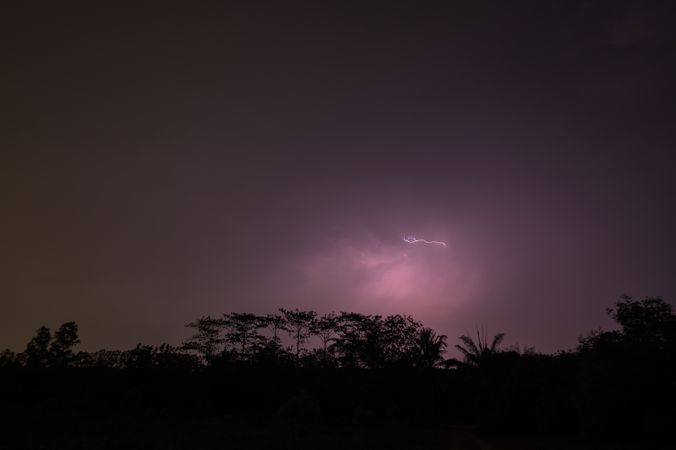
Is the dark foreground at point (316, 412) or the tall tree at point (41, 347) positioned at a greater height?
the tall tree at point (41, 347)

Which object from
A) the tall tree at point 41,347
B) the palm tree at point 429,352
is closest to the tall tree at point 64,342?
the tall tree at point 41,347

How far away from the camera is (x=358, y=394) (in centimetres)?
3975

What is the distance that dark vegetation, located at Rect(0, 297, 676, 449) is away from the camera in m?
24.0

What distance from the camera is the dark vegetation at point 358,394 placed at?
2402 cm

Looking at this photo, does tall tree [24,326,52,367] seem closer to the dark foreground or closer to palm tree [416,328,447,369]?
the dark foreground

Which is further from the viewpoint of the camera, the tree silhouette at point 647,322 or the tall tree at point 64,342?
the tall tree at point 64,342

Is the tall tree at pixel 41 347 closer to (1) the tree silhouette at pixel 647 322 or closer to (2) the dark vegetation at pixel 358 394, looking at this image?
(2) the dark vegetation at pixel 358 394

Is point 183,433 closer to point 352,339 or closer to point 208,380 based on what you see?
point 208,380

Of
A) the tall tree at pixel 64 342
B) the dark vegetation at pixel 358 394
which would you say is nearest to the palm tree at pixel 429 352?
the dark vegetation at pixel 358 394

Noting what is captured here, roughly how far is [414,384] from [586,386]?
59.8 feet

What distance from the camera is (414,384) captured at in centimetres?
4191

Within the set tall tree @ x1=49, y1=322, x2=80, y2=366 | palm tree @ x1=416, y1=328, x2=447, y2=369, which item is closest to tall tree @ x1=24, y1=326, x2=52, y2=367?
tall tree @ x1=49, y1=322, x2=80, y2=366

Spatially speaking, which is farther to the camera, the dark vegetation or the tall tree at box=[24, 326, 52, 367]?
the tall tree at box=[24, 326, 52, 367]

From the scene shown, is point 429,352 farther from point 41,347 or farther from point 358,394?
point 41,347
